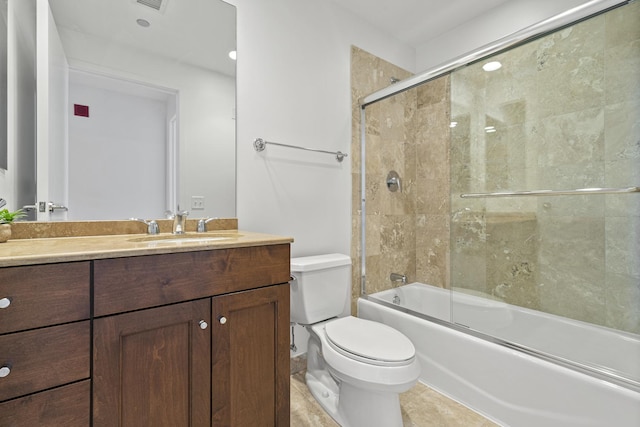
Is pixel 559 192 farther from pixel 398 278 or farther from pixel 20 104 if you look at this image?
pixel 20 104

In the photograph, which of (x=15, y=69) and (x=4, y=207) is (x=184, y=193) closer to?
(x=4, y=207)

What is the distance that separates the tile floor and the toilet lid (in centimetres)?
41

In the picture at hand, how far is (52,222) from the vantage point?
1.22m

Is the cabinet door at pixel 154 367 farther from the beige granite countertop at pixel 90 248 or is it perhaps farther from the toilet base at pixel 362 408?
the toilet base at pixel 362 408

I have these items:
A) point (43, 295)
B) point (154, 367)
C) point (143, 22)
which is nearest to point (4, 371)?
point (43, 295)

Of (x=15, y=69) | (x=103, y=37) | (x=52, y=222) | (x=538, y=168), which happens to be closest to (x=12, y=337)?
(x=52, y=222)

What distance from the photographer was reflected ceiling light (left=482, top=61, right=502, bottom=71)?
186 centimetres

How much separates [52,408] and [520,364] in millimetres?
1727

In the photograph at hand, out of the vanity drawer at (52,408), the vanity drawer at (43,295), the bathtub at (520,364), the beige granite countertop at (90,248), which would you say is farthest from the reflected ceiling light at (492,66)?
the vanity drawer at (52,408)

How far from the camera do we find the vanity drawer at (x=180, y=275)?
0.85m

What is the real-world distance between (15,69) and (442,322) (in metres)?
2.24

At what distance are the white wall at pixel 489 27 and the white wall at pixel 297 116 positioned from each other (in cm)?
67

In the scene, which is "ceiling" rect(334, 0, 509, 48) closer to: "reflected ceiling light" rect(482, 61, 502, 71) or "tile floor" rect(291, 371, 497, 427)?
"reflected ceiling light" rect(482, 61, 502, 71)

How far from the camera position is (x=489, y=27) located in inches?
87.9
